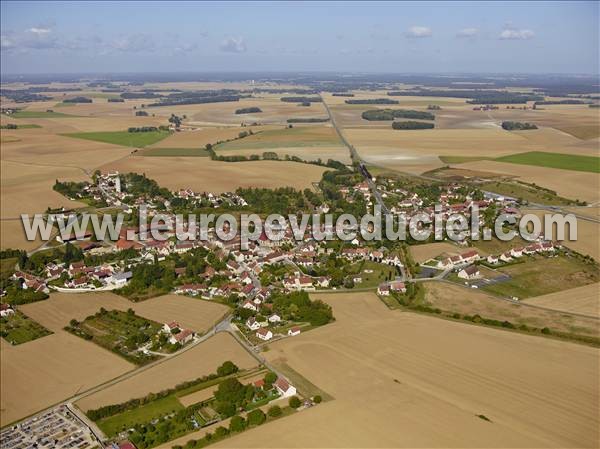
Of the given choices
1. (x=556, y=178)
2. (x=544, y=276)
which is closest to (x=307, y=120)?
(x=556, y=178)

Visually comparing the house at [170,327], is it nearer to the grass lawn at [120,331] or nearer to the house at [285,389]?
the grass lawn at [120,331]

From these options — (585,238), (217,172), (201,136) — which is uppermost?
(201,136)

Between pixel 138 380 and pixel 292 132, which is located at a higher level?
pixel 292 132

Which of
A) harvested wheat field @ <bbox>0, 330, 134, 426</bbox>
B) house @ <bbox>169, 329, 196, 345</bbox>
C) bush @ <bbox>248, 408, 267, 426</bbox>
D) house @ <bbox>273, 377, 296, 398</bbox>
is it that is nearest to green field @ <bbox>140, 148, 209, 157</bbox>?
harvested wheat field @ <bbox>0, 330, 134, 426</bbox>

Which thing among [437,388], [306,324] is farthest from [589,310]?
[306,324]

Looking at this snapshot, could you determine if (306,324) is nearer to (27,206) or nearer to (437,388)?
(437,388)

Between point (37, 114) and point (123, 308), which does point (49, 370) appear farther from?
point (37, 114)

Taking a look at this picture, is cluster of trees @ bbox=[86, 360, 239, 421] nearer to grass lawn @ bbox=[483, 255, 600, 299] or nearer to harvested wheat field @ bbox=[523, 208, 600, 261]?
grass lawn @ bbox=[483, 255, 600, 299]
